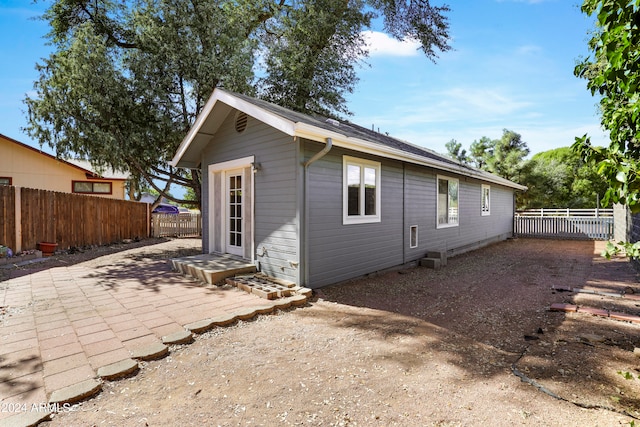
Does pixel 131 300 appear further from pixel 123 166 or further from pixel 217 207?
pixel 123 166

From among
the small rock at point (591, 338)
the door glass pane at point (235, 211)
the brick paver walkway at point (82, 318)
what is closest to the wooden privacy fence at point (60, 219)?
the brick paver walkway at point (82, 318)

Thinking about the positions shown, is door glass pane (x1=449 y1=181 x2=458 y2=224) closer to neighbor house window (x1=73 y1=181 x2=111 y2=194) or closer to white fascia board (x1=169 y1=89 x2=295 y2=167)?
white fascia board (x1=169 y1=89 x2=295 y2=167)

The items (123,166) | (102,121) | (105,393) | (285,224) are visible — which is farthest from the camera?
(123,166)

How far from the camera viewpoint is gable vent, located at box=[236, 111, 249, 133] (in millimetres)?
6470

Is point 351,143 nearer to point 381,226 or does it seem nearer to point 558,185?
point 381,226

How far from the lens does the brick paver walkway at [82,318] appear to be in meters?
2.69

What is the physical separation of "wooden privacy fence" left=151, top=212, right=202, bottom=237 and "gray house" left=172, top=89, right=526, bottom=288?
733cm

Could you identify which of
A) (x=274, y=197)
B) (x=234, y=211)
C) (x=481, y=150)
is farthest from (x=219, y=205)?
(x=481, y=150)

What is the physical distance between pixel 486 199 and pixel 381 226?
860 centimetres

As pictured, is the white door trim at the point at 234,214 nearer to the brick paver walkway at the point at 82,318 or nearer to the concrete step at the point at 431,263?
the brick paver walkway at the point at 82,318

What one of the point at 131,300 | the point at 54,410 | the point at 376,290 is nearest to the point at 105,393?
the point at 54,410

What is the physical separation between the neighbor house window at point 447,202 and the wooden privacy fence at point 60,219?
11.4 m

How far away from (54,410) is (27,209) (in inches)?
341

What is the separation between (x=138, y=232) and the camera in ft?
44.3
